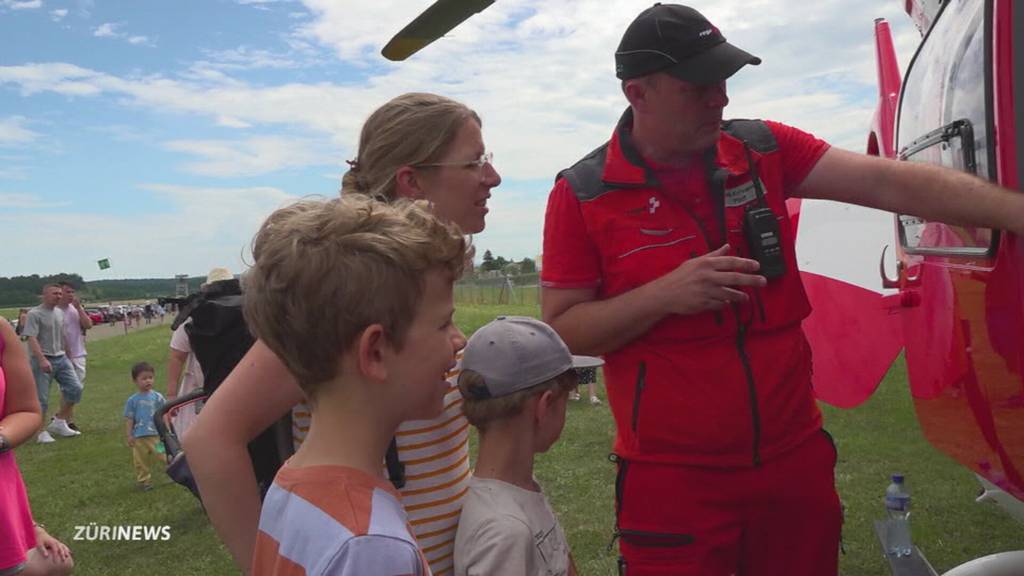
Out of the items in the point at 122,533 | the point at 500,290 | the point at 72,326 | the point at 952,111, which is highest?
the point at 952,111

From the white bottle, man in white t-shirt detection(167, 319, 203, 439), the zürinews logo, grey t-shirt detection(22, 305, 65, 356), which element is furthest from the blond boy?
grey t-shirt detection(22, 305, 65, 356)

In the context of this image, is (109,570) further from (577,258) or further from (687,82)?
(687,82)

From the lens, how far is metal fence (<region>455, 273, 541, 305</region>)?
2952cm

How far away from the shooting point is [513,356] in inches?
71.9

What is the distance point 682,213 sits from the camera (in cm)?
208

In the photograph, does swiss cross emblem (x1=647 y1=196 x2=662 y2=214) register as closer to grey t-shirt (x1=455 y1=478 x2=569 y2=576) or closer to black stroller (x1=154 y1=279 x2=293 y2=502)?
grey t-shirt (x1=455 y1=478 x2=569 y2=576)

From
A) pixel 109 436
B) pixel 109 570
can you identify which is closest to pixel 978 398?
pixel 109 570

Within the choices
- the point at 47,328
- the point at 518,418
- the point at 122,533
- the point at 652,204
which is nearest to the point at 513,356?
the point at 518,418

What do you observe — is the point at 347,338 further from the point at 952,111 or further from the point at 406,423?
the point at 952,111

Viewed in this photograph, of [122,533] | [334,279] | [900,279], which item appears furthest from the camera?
[122,533]

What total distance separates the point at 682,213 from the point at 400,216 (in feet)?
3.45

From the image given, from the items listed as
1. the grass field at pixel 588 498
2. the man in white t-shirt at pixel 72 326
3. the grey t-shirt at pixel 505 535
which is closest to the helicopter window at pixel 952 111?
the grey t-shirt at pixel 505 535

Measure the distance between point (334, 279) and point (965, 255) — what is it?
1381 mm

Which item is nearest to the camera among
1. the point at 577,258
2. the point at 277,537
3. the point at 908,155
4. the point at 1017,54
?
the point at 277,537
